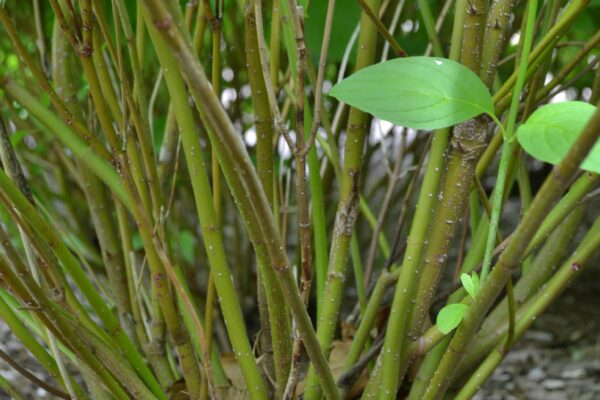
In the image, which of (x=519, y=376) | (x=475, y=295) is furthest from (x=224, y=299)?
(x=519, y=376)

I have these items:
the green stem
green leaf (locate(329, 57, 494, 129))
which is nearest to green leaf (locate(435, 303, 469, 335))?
the green stem

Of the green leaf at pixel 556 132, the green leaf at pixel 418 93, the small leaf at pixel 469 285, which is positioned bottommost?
the small leaf at pixel 469 285

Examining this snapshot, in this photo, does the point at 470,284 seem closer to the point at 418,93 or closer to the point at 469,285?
the point at 469,285

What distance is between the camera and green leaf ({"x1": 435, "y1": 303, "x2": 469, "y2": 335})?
433 millimetres

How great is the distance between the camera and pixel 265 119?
555mm

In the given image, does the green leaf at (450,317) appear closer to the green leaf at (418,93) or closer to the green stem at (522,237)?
the green stem at (522,237)

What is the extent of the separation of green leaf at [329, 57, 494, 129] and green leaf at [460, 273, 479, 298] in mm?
90

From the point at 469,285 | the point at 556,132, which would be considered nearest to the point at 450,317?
the point at 469,285

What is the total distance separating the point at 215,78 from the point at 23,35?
0.88 metres

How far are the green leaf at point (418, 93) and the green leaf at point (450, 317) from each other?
113mm

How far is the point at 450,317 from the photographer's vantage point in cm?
44

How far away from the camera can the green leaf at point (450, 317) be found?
0.43 meters

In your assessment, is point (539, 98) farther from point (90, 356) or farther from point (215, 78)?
point (90, 356)

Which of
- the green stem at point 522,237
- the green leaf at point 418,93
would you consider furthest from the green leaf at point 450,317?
the green leaf at point 418,93
